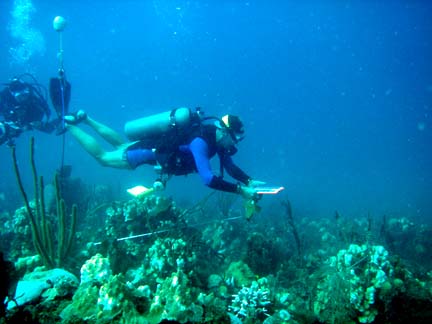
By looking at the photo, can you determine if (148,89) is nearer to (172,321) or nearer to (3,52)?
(3,52)

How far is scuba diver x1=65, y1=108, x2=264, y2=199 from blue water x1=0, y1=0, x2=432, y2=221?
6257cm

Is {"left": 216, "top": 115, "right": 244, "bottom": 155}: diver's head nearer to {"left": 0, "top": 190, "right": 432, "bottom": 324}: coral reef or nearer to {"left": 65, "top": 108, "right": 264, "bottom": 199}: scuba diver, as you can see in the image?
{"left": 65, "top": 108, "right": 264, "bottom": 199}: scuba diver

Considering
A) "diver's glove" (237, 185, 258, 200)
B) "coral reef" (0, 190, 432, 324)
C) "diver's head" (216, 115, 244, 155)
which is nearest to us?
"coral reef" (0, 190, 432, 324)

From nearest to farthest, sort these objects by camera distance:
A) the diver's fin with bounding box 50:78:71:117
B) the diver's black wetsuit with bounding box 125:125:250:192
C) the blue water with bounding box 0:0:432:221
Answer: the diver's black wetsuit with bounding box 125:125:250:192, the diver's fin with bounding box 50:78:71:117, the blue water with bounding box 0:0:432:221

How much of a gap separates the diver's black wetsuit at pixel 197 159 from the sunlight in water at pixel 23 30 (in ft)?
206

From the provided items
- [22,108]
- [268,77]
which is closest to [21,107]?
[22,108]

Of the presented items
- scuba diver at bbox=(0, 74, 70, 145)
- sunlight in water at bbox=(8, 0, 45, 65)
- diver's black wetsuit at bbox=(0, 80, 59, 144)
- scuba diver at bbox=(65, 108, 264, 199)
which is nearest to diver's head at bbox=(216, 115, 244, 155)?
scuba diver at bbox=(65, 108, 264, 199)

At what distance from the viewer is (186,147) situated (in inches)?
267

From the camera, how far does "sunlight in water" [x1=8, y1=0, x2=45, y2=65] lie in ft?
191

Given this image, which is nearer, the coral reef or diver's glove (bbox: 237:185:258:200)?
the coral reef

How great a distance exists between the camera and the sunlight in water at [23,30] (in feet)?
191

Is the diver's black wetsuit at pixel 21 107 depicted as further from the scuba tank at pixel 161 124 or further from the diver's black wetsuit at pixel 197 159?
the diver's black wetsuit at pixel 197 159

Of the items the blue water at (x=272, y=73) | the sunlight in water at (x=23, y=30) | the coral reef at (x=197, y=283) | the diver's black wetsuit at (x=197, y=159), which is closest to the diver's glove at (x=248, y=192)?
the diver's black wetsuit at (x=197, y=159)

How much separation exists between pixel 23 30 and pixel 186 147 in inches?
3635
